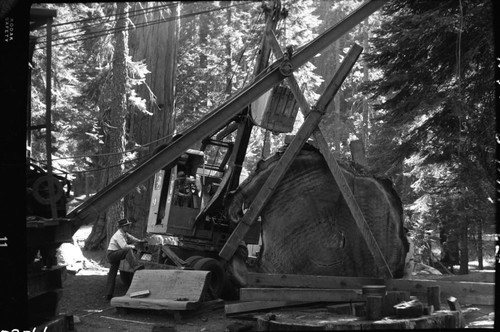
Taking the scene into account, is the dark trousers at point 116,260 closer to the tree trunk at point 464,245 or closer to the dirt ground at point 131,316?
the dirt ground at point 131,316

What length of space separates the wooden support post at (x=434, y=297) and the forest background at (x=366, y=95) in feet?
10.1

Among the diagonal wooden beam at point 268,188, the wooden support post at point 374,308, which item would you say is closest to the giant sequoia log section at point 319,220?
the diagonal wooden beam at point 268,188

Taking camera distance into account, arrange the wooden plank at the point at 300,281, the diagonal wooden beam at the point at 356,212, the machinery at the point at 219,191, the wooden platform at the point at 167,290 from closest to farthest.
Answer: the wooden plank at the point at 300,281 → the wooden platform at the point at 167,290 → the diagonal wooden beam at the point at 356,212 → the machinery at the point at 219,191

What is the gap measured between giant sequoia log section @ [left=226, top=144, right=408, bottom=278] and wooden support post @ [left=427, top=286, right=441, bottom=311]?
A: 9.87ft

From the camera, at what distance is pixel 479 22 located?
37.8 feet

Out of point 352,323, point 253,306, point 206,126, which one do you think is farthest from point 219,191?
point 352,323

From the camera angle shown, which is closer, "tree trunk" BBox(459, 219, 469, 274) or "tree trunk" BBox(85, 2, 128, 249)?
"tree trunk" BBox(85, 2, 128, 249)

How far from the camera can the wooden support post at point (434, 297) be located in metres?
8.97

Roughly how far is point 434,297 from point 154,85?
1282 centimetres

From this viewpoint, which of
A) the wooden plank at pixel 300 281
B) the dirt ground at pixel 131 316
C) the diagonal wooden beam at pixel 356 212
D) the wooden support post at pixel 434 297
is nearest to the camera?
the wooden support post at pixel 434 297

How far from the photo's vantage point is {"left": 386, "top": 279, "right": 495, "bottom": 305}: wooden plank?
361 inches

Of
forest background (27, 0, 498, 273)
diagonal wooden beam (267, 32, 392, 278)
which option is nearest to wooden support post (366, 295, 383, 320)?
diagonal wooden beam (267, 32, 392, 278)

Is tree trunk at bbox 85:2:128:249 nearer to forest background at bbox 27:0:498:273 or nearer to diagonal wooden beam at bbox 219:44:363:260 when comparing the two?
forest background at bbox 27:0:498:273

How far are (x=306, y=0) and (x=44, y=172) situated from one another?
67.1ft
